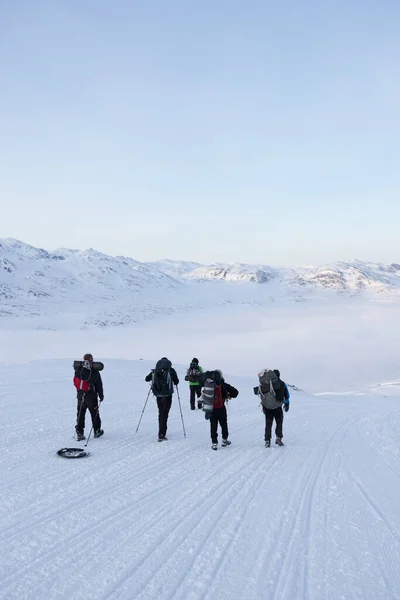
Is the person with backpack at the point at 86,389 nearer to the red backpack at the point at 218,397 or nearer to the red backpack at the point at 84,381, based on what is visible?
the red backpack at the point at 84,381

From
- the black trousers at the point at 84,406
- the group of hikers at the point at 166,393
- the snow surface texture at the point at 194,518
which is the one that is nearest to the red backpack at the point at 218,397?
the group of hikers at the point at 166,393

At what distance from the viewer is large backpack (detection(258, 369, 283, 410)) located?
9.92 m

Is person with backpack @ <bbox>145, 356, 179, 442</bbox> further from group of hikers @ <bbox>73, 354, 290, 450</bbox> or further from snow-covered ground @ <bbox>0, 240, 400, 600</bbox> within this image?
snow-covered ground @ <bbox>0, 240, 400, 600</bbox>

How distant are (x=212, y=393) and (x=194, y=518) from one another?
380 centimetres

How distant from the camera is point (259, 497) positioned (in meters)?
6.59

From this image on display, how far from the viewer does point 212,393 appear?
9.38 metres

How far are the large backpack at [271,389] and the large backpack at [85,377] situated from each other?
4.28 metres

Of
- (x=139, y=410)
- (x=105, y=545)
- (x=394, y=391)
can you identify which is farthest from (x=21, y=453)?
(x=394, y=391)

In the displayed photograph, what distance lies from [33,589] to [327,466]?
255 inches

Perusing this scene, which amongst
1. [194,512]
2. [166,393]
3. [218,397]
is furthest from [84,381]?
[194,512]

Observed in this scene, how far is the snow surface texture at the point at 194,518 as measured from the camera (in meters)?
4.20

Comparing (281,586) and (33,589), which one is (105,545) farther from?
(281,586)

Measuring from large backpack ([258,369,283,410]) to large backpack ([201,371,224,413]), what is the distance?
1187mm

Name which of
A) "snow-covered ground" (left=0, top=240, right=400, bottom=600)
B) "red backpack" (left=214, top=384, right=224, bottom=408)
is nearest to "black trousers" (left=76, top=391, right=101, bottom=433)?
"snow-covered ground" (left=0, top=240, right=400, bottom=600)
